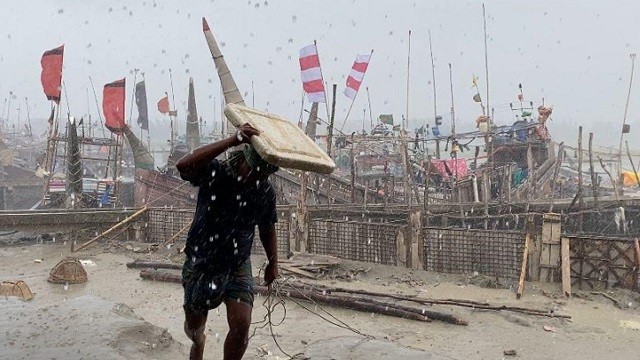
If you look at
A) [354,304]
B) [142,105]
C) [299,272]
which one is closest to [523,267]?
[354,304]

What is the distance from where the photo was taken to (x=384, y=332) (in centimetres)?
705

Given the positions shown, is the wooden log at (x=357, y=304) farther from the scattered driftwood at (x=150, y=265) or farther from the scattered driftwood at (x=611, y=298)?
the scattered driftwood at (x=611, y=298)

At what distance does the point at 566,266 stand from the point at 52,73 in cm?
1784

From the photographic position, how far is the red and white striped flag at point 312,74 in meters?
17.8

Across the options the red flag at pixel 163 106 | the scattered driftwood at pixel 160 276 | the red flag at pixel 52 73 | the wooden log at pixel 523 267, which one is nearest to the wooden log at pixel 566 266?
the wooden log at pixel 523 267

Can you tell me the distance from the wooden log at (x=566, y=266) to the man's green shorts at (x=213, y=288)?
734 centimetres

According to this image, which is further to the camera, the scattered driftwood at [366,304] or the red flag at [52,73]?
the red flag at [52,73]

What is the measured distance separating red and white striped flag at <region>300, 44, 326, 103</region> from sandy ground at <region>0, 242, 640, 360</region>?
789 centimetres

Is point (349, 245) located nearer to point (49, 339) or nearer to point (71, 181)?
point (49, 339)

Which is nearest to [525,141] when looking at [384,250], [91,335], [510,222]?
[510,222]

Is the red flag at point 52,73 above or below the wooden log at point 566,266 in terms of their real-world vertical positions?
above

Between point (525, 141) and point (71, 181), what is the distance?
17928mm

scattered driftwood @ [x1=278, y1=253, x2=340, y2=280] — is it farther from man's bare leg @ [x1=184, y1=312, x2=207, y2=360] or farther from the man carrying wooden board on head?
the man carrying wooden board on head

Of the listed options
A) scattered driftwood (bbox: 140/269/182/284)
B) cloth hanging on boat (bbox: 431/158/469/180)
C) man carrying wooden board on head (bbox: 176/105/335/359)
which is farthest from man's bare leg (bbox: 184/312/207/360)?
cloth hanging on boat (bbox: 431/158/469/180)
